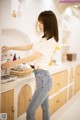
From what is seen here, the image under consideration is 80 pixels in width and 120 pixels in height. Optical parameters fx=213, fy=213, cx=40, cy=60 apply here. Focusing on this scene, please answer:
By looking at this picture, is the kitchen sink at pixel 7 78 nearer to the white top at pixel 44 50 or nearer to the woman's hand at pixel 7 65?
the woman's hand at pixel 7 65

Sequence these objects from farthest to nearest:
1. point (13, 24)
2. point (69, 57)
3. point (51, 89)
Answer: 1. point (69, 57)
2. point (51, 89)
3. point (13, 24)

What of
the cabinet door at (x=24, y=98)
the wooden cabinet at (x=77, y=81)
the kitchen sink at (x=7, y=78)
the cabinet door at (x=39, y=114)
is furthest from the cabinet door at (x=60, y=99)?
the kitchen sink at (x=7, y=78)

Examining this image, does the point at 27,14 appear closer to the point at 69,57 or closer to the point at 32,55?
the point at 32,55

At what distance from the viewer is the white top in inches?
73.1

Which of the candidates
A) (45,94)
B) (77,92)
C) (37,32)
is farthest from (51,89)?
(37,32)

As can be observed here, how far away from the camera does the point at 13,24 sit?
1.78 m

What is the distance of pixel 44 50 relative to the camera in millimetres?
1899

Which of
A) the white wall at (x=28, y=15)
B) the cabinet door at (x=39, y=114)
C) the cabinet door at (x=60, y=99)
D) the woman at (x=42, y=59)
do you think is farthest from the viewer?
the cabinet door at (x=60, y=99)

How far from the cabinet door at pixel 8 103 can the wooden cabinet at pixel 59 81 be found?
438 millimetres

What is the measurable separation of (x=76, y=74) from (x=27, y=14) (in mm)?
850

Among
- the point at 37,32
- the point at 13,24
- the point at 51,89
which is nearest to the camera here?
the point at 13,24

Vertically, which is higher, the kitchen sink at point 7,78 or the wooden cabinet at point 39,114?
the kitchen sink at point 7,78

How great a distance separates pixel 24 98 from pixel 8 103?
0.60 feet

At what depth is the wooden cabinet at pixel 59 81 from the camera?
6.90 ft
